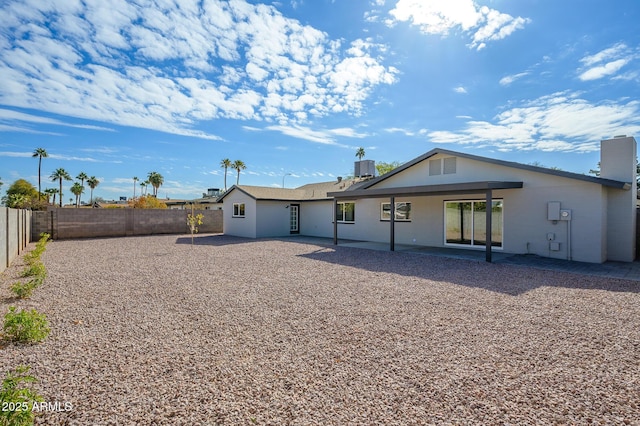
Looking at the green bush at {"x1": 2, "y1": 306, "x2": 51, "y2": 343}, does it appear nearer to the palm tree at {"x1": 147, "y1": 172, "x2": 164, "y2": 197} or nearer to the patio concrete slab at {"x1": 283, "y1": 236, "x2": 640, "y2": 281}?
the patio concrete slab at {"x1": 283, "y1": 236, "x2": 640, "y2": 281}

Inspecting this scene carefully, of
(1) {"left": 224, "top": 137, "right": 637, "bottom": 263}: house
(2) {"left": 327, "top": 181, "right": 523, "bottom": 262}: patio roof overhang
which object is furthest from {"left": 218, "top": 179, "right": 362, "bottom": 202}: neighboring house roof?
(2) {"left": 327, "top": 181, "right": 523, "bottom": 262}: patio roof overhang

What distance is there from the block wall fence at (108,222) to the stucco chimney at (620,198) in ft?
73.1

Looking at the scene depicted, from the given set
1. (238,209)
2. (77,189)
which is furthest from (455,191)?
(77,189)

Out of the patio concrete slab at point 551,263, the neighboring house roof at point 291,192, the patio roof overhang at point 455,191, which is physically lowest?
the patio concrete slab at point 551,263

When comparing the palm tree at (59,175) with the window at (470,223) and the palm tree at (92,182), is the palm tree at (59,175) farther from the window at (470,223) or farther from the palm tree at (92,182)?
the window at (470,223)

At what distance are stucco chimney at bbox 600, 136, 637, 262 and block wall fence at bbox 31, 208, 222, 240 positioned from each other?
22.3m

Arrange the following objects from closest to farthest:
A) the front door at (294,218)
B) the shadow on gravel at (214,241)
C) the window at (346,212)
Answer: the shadow on gravel at (214,241) → the window at (346,212) → the front door at (294,218)

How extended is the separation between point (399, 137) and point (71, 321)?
22.8 meters

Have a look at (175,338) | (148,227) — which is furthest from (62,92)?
(175,338)

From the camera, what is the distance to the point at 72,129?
18.4 m

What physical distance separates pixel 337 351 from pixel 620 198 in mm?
12024

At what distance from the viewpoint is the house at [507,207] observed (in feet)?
33.0

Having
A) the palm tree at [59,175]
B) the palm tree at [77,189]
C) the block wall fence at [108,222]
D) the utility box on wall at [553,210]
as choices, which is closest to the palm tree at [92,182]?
the palm tree at [77,189]

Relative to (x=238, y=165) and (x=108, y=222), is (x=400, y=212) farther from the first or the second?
(x=238, y=165)
